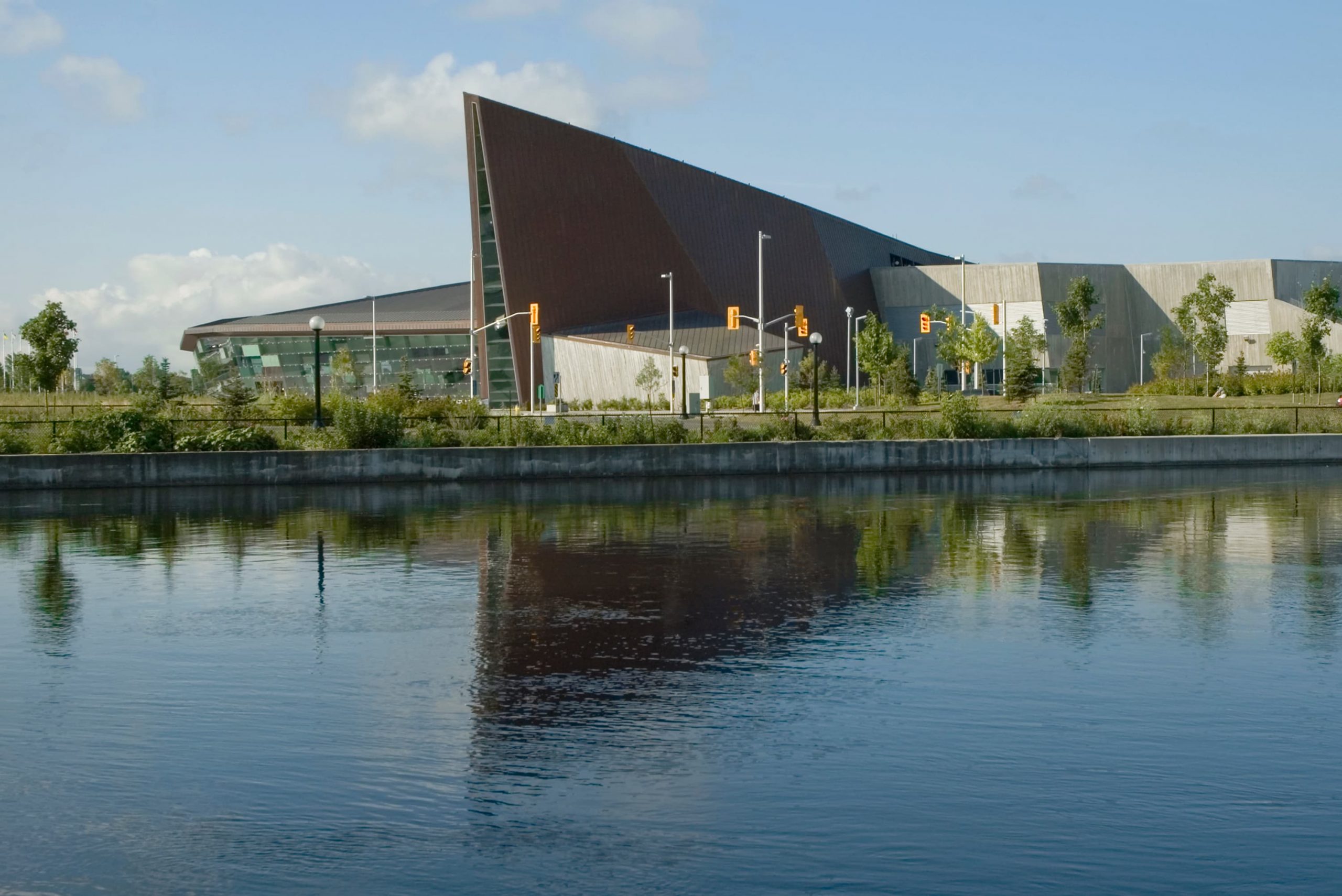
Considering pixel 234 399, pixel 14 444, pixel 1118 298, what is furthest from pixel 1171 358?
pixel 14 444

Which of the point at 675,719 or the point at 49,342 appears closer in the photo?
the point at 675,719

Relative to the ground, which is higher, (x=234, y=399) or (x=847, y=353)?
(x=847, y=353)

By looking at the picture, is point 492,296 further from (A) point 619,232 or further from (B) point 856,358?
(B) point 856,358

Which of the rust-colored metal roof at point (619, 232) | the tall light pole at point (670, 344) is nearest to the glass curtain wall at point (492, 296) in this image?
the rust-colored metal roof at point (619, 232)

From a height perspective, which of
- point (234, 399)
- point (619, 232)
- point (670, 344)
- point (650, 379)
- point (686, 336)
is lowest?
point (234, 399)

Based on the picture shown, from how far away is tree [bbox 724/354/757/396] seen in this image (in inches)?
2406

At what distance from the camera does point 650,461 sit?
31.3m

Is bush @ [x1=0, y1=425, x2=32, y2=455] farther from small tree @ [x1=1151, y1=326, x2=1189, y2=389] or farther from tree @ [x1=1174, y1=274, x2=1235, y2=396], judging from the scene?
small tree @ [x1=1151, y1=326, x2=1189, y2=389]

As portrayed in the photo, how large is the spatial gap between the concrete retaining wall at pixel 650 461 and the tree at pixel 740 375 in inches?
1061

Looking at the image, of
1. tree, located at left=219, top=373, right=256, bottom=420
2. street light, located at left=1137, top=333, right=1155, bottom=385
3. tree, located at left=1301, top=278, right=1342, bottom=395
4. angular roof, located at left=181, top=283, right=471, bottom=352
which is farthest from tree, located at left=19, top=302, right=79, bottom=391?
street light, located at left=1137, top=333, right=1155, bottom=385

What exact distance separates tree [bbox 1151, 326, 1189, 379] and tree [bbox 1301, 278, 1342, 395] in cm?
1051

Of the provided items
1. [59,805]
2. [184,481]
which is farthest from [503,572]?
[184,481]

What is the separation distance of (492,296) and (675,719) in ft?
201

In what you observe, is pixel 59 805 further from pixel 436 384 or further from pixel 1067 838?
pixel 436 384
